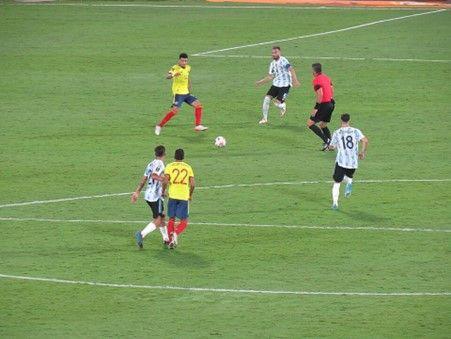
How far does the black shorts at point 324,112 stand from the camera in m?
41.6

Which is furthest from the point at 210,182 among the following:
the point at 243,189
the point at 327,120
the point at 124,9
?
the point at 124,9

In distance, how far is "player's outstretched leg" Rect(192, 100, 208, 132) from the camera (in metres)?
43.6

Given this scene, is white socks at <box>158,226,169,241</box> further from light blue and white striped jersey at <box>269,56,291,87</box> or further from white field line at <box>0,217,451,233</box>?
light blue and white striped jersey at <box>269,56,291,87</box>

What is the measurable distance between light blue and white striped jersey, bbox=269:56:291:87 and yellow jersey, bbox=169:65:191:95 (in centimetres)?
301

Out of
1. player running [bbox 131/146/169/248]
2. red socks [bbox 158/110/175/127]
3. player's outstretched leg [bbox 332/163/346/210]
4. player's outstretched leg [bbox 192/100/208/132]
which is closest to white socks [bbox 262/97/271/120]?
player's outstretched leg [bbox 192/100/208/132]

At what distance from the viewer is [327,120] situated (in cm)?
4188

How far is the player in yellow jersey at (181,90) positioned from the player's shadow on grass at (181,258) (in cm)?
1163

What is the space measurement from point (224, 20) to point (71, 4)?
8.39 m

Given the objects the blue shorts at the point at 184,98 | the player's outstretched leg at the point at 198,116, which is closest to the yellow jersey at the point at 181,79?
the blue shorts at the point at 184,98

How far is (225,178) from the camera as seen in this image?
39.1 m

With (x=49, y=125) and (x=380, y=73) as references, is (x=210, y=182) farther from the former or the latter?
(x=380, y=73)

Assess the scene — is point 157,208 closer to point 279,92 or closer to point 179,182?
point 179,182

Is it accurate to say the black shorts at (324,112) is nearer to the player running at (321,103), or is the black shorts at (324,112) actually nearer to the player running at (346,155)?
the player running at (321,103)

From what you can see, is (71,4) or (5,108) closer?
(5,108)
